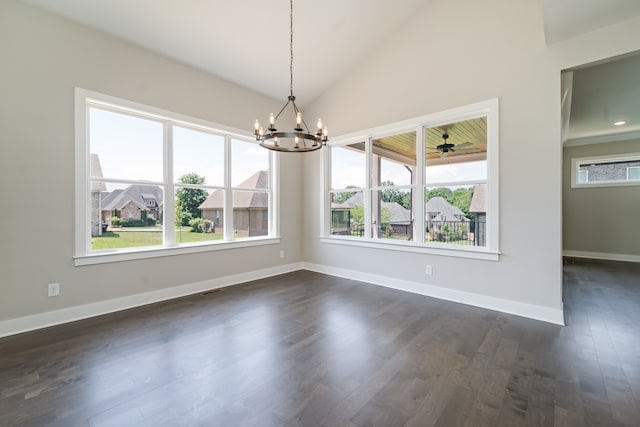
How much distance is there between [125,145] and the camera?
3.58 m

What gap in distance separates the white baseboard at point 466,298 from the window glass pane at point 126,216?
10.2ft

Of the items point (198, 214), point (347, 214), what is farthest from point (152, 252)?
point (347, 214)

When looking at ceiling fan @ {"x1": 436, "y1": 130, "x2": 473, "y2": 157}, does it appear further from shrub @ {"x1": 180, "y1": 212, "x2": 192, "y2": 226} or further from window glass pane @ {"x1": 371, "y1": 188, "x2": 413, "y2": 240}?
shrub @ {"x1": 180, "y1": 212, "x2": 192, "y2": 226}

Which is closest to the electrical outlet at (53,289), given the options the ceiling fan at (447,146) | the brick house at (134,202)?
the brick house at (134,202)

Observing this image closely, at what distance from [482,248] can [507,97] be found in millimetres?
1877

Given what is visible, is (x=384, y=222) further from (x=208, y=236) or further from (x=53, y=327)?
(x=53, y=327)

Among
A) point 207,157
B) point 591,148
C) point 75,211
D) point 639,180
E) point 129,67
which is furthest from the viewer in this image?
point 591,148

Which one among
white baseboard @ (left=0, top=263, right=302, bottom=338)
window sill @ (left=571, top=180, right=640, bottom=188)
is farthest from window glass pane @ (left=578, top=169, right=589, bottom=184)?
white baseboard @ (left=0, top=263, right=302, bottom=338)

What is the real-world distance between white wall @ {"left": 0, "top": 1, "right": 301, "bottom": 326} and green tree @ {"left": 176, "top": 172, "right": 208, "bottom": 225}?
2.52 feet

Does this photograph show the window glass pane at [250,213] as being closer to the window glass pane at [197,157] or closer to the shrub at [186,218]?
the window glass pane at [197,157]

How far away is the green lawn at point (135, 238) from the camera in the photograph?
11.1 ft

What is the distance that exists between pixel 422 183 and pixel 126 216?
413 centimetres

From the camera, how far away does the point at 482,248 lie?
3.56m

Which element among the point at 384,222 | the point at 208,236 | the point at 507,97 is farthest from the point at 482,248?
the point at 208,236
